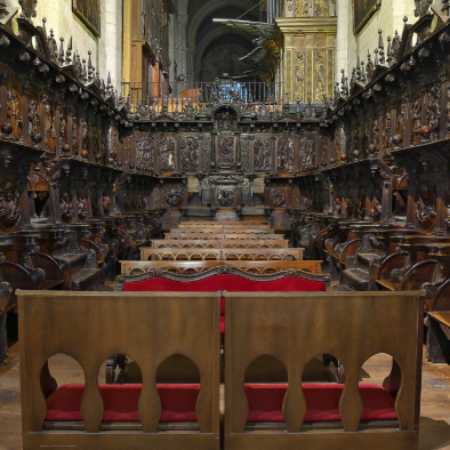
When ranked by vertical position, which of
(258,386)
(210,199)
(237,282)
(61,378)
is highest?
(210,199)

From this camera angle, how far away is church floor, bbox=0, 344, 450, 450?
2366 mm

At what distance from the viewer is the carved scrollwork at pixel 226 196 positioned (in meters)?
13.9

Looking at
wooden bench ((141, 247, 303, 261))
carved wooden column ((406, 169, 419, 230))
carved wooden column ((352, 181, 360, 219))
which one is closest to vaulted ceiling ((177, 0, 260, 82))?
carved wooden column ((352, 181, 360, 219))

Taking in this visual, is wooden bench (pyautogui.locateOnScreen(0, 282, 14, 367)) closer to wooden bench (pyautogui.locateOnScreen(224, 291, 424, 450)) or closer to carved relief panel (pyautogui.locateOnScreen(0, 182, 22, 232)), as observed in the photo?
carved relief panel (pyautogui.locateOnScreen(0, 182, 22, 232))

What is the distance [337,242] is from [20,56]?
617 cm

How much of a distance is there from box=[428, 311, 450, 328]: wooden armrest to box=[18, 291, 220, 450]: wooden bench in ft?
8.07

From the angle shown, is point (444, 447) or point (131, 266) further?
point (131, 266)

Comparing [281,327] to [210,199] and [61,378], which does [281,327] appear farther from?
[210,199]

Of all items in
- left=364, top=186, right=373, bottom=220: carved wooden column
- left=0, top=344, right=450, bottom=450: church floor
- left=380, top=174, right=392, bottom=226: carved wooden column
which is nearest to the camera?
left=0, top=344, right=450, bottom=450: church floor

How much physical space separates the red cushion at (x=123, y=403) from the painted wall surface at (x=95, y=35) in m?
10.1

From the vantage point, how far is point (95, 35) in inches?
533

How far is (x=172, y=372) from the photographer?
11.3 feet

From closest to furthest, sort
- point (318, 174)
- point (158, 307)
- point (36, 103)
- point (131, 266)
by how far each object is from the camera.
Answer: point (158, 307), point (131, 266), point (36, 103), point (318, 174)

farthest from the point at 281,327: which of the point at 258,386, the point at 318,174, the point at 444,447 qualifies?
the point at 318,174
